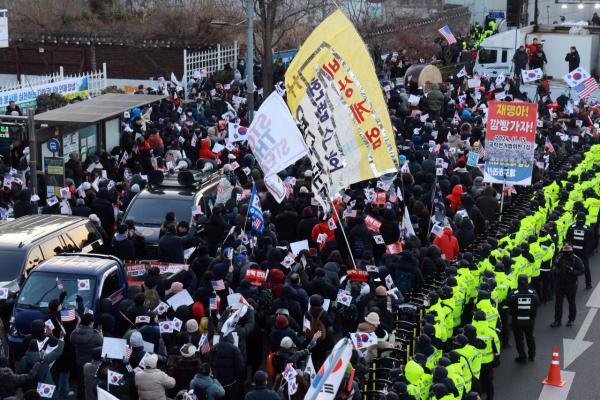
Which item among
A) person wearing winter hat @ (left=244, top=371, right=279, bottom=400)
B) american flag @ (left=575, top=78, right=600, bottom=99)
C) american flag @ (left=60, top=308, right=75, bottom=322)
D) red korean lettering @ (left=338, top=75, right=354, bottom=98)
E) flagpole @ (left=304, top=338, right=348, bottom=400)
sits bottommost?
person wearing winter hat @ (left=244, top=371, right=279, bottom=400)

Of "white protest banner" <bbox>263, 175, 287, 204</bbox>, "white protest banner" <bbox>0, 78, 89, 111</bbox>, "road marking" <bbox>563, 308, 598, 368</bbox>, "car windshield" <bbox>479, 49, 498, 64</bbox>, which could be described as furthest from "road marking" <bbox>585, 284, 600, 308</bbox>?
"car windshield" <bbox>479, 49, 498, 64</bbox>

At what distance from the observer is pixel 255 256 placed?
17.2 meters

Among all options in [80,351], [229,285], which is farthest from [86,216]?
[80,351]

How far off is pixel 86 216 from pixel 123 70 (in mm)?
21266

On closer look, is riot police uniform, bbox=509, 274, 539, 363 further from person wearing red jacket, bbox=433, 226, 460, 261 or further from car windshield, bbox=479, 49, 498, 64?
car windshield, bbox=479, 49, 498, 64

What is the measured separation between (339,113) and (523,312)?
394 centimetres

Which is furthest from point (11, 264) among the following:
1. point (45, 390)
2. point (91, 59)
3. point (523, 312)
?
point (91, 59)

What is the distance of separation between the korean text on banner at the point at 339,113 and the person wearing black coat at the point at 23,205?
5.74 meters

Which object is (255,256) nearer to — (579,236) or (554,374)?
(554,374)

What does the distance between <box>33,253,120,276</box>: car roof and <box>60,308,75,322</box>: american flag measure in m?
1.05

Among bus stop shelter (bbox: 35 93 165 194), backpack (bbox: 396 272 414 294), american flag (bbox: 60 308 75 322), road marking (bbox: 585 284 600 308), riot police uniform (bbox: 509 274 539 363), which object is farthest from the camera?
bus stop shelter (bbox: 35 93 165 194)

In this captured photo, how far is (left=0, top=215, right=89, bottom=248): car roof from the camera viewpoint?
52.9 ft

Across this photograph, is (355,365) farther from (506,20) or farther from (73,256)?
(506,20)

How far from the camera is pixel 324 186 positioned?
16.6m
